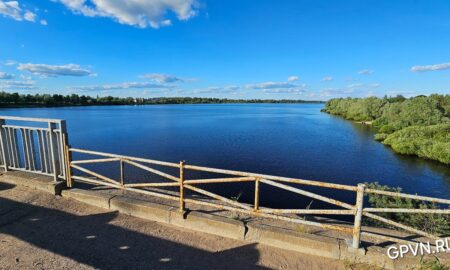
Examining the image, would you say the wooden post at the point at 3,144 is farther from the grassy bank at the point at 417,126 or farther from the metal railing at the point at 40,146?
the grassy bank at the point at 417,126

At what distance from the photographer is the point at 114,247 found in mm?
4387

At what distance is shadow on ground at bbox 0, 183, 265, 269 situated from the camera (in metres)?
4.05

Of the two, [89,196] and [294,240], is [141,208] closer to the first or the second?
[89,196]

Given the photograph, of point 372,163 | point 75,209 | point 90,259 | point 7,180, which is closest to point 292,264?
point 90,259

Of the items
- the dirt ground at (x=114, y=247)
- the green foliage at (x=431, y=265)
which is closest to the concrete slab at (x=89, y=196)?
the dirt ground at (x=114, y=247)

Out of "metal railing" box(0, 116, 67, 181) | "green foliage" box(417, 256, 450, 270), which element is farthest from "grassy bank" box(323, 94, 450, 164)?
"metal railing" box(0, 116, 67, 181)

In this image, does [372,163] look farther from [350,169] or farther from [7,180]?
[7,180]

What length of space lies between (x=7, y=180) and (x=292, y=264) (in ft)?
24.7

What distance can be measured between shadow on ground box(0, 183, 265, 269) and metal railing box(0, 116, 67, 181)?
56.0 inches

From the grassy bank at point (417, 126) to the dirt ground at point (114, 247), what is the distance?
2953 centimetres

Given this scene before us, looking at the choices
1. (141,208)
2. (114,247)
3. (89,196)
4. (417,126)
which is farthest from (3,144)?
(417,126)

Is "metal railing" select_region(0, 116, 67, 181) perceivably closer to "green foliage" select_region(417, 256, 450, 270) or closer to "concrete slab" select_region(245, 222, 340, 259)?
"concrete slab" select_region(245, 222, 340, 259)

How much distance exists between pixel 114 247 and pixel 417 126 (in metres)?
42.6

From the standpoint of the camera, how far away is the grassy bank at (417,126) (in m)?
27.5
